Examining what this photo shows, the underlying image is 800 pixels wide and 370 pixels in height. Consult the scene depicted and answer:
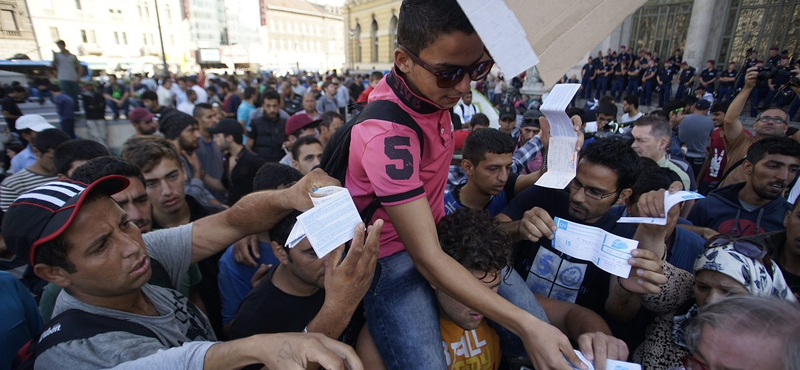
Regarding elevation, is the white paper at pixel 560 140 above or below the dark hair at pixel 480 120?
above

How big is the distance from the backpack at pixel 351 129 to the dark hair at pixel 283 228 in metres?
0.45

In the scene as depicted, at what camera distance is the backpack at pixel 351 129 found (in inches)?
61.1

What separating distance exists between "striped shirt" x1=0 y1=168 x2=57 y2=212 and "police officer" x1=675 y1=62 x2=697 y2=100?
659 inches

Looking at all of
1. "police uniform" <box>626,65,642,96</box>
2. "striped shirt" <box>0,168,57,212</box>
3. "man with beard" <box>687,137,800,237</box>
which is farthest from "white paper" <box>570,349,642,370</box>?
"police uniform" <box>626,65,642,96</box>

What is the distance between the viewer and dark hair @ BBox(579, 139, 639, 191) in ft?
8.26

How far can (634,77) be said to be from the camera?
562 inches

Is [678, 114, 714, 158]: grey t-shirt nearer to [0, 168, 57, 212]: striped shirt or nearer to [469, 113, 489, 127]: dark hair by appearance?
[469, 113, 489, 127]: dark hair

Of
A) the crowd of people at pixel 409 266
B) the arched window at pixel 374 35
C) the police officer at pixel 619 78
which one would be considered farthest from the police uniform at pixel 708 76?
the arched window at pixel 374 35

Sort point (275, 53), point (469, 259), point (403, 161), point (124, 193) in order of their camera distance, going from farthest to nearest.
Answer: point (275, 53)
point (124, 193)
point (469, 259)
point (403, 161)

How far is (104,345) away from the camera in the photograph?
133 centimetres

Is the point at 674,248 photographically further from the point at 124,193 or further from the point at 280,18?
the point at 280,18

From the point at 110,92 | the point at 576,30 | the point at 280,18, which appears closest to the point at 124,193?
the point at 576,30

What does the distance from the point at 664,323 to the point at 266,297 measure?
220cm

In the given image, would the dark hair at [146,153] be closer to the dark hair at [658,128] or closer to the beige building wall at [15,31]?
the dark hair at [658,128]
